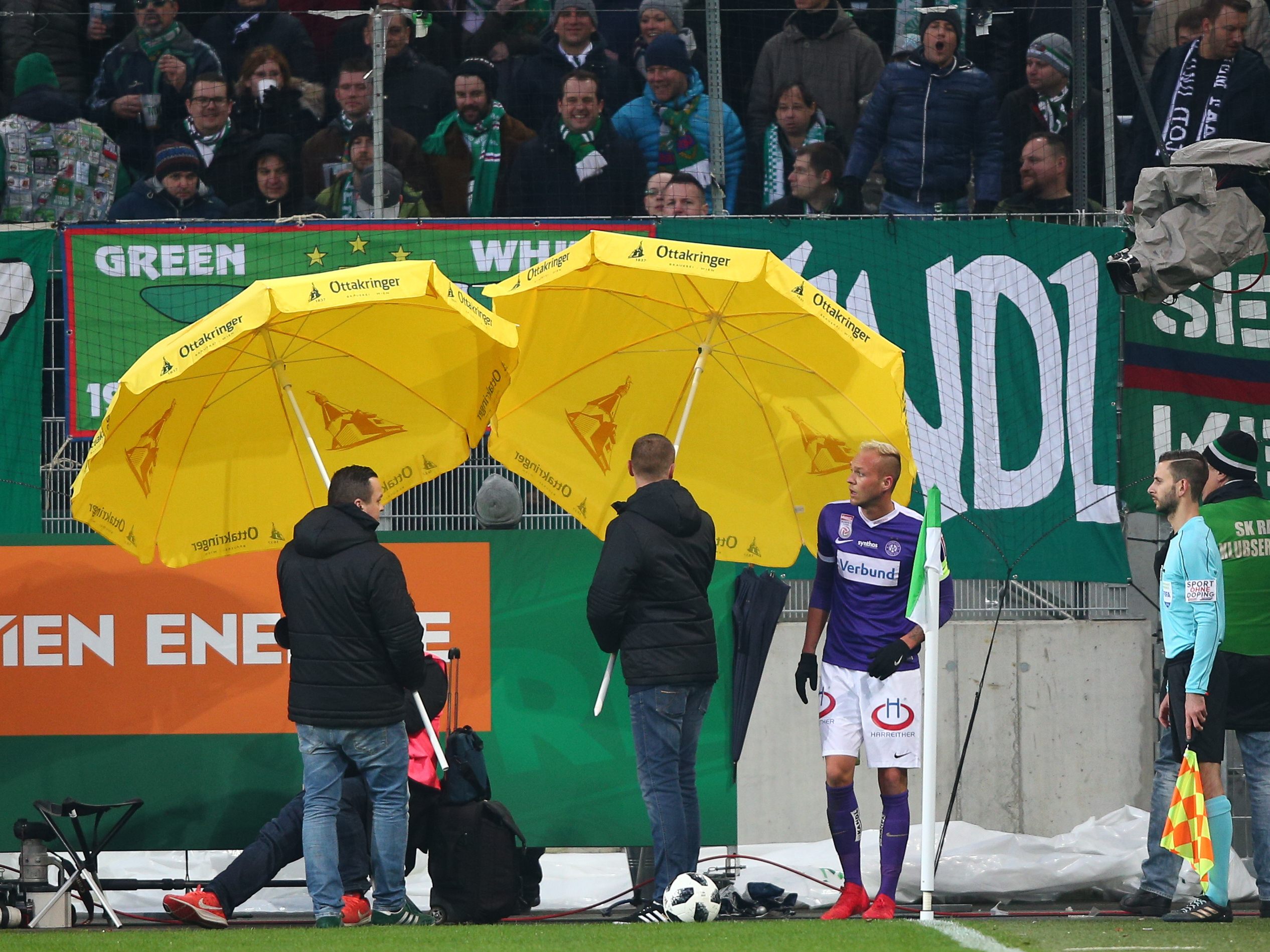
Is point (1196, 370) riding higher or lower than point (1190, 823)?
higher

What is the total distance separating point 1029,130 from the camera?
9.20 meters

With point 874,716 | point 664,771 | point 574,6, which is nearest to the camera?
point 664,771

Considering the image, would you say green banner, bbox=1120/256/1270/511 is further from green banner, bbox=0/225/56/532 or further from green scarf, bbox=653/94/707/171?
green banner, bbox=0/225/56/532

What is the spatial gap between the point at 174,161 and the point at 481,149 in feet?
6.04

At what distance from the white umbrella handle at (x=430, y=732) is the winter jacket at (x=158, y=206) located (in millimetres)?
3790

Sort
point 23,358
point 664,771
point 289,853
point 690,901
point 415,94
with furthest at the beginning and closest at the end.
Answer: point 415,94, point 23,358, point 289,853, point 664,771, point 690,901

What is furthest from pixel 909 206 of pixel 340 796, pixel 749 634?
pixel 340 796

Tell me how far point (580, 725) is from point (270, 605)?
67.2 inches

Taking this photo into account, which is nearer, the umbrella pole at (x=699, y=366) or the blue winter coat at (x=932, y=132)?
the umbrella pole at (x=699, y=366)

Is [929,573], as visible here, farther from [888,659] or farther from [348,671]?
[348,671]

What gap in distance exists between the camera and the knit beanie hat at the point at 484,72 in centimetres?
945

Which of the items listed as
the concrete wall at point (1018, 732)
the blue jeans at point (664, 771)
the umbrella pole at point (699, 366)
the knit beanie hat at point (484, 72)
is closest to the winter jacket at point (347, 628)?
the blue jeans at point (664, 771)

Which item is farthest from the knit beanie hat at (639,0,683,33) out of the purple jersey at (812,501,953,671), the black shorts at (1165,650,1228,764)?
the black shorts at (1165,650,1228,764)

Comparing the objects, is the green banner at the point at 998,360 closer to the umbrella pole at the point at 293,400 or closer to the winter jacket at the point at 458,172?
the winter jacket at the point at 458,172
